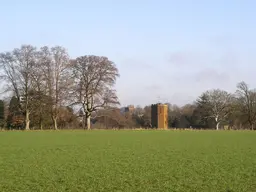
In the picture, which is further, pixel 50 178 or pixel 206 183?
pixel 50 178

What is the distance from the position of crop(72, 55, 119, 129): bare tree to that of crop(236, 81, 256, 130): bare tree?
111ft

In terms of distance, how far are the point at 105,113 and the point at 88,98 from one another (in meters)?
3.56

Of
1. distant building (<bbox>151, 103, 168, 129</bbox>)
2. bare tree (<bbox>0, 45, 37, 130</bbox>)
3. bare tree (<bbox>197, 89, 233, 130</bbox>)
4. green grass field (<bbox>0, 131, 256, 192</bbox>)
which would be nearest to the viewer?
green grass field (<bbox>0, 131, 256, 192</bbox>)

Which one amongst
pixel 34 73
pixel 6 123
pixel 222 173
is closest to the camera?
pixel 222 173

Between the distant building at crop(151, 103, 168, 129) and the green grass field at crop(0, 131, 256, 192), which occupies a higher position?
the distant building at crop(151, 103, 168, 129)

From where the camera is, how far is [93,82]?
191 ft

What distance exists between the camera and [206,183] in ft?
38.2

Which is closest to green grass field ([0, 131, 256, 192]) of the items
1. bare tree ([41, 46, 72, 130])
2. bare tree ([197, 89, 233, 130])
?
bare tree ([41, 46, 72, 130])

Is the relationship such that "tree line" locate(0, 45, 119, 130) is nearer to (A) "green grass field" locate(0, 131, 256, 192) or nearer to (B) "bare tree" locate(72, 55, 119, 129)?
(B) "bare tree" locate(72, 55, 119, 129)

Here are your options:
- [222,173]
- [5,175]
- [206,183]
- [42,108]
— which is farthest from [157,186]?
[42,108]

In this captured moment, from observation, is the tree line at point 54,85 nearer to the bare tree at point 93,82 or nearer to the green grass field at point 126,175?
the bare tree at point 93,82

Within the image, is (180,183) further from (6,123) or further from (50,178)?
(6,123)

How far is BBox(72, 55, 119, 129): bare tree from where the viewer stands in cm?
5788

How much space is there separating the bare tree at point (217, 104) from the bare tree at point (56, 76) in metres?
36.7
